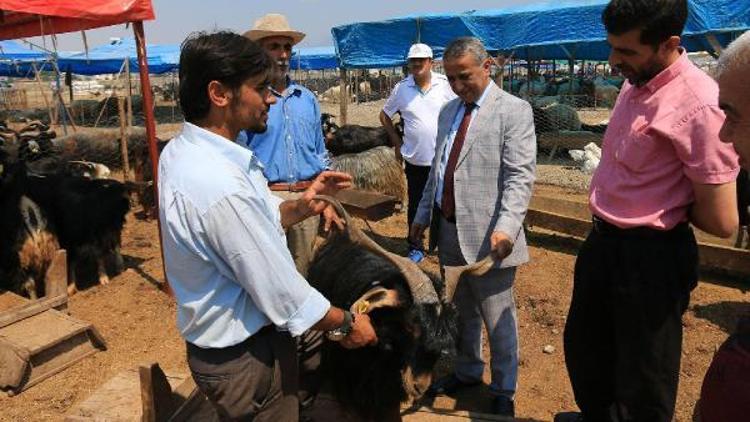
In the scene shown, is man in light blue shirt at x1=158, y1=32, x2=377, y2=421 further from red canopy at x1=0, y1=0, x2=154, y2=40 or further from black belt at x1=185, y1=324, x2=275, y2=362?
red canopy at x1=0, y1=0, x2=154, y2=40

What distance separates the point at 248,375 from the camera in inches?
74.5

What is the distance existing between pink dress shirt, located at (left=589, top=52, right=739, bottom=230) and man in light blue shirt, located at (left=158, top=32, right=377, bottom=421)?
47.9 inches

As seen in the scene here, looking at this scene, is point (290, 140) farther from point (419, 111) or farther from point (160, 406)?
point (419, 111)

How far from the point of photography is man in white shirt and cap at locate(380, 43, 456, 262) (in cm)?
608

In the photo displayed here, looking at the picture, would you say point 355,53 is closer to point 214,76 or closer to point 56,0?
point 56,0

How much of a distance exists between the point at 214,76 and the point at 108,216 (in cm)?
536

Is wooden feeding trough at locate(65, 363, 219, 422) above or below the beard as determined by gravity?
below

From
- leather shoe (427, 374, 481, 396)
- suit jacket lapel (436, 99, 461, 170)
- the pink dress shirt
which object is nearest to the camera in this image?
the pink dress shirt

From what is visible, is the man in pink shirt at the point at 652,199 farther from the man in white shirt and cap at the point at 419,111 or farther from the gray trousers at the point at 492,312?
the man in white shirt and cap at the point at 419,111

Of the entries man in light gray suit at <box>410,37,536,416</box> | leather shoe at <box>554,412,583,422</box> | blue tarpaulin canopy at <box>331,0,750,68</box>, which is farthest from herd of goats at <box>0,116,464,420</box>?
blue tarpaulin canopy at <box>331,0,750,68</box>

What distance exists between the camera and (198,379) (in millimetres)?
1951

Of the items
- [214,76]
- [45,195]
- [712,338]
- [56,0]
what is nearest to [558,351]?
[712,338]

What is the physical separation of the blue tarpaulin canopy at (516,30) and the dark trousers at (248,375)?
937cm

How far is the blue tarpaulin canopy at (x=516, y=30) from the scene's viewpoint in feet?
30.3
